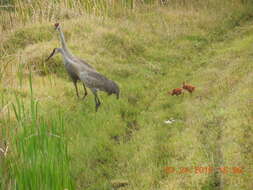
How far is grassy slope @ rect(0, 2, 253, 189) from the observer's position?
660cm

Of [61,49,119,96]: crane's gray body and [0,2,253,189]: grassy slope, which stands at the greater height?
[61,49,119,96]: crane's gray body

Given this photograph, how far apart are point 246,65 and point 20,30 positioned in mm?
7172

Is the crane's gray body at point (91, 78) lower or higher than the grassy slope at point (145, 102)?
higher

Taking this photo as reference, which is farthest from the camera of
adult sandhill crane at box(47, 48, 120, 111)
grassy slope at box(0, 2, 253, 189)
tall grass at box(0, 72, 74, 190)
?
adult sandhill crane at box(47, 48, 120, 111)

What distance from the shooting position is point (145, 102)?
34.9 feet

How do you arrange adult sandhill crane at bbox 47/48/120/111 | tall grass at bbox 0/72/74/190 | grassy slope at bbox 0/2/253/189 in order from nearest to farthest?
tall grass at bbox 0/72/74/190, grassy slope at bbox 0/2/253/189, adult sandhill crane at bbox 47/48/120/111

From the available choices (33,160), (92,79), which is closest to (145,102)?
(92,79)

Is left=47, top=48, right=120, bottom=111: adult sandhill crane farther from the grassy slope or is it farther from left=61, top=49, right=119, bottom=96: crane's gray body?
the grassy slope

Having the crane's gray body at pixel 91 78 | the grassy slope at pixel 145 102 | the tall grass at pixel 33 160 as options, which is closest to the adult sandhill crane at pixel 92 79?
the crane's gray body at pixel 91 78

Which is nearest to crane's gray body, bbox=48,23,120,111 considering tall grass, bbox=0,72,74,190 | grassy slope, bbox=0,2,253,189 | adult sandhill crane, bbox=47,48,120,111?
adult sandhill crane, bbox=47,48,120,111

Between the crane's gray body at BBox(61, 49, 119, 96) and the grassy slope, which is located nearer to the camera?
the grassy slope

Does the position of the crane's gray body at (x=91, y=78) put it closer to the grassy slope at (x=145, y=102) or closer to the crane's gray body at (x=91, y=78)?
the crane's gray body at (x=91, y=78)

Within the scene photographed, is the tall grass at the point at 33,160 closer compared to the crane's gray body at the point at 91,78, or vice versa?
the tall grass at the point at 33,160

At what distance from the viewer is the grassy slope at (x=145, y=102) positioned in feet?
21.6
